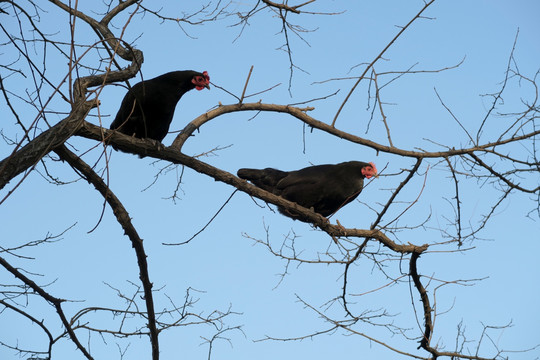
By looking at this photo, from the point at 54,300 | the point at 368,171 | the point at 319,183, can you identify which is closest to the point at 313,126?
the point at 319,183

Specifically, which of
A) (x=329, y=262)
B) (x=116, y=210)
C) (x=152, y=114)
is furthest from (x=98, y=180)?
(x=329, y=262)

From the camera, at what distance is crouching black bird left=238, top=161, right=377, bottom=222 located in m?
5.71

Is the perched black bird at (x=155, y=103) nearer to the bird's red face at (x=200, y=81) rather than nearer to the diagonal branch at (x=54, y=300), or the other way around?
the bird's red face at (x=200, y=81)

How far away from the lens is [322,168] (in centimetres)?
599

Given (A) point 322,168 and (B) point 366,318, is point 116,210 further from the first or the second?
(A) point 322,168

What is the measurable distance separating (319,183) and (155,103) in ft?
5.73

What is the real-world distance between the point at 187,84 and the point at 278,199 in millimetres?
1372

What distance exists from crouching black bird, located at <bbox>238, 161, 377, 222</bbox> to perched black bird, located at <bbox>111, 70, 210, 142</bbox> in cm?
121

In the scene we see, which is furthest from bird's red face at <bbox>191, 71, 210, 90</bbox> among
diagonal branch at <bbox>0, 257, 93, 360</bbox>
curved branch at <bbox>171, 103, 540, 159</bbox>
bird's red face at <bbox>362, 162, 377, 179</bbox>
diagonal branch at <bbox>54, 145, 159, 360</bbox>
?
diagonal branch at <bbox>0, 257, 93, 360</bbox>

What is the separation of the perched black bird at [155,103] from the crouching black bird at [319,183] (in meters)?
1.21

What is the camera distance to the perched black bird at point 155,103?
4.96 metres

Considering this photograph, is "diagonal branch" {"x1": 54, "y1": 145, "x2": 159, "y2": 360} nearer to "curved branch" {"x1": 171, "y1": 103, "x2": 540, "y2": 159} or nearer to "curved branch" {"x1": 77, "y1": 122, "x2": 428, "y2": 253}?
"curved branch" {"x1": 77, "y1": 122, "x2": 428, "y2": 253}

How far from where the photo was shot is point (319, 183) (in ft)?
18.9

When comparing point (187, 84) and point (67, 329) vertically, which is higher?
point (187, 84)
